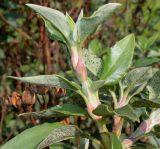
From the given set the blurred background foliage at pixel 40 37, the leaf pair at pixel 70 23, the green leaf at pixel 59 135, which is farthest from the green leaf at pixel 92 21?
the blurred background foliage at pixel 40 37

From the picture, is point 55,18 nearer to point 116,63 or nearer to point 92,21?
point 92,21

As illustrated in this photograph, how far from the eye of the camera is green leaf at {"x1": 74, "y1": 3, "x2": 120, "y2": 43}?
3.80ft

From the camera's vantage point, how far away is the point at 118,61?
1.26 meters

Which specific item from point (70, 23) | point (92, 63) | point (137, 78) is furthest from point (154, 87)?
point (70, 23)

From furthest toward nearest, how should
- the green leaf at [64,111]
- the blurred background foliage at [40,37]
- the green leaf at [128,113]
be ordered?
the blurred background foliage at [40,37]
the green leaf at [64,111]
the green leaf at [128,113]

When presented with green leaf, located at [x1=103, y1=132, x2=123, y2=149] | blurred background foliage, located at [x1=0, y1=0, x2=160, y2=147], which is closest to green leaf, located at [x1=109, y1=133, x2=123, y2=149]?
green leaf, located at [x1=103, y1=132, x2=123, y2=149]

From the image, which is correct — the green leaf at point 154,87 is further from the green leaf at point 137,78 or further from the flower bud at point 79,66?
the flower bud at point 79,66

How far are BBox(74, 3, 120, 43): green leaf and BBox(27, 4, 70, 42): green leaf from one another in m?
0.03

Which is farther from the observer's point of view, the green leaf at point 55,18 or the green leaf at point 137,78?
the green leaf at point 137,78

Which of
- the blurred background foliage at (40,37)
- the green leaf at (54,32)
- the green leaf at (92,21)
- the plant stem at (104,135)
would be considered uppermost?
the green leaf at (92,21)

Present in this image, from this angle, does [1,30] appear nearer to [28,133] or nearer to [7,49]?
[7,49]

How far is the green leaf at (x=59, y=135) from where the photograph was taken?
45.2 inches

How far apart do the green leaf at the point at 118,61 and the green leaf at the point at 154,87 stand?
0.29 ft

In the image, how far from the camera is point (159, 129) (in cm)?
127
